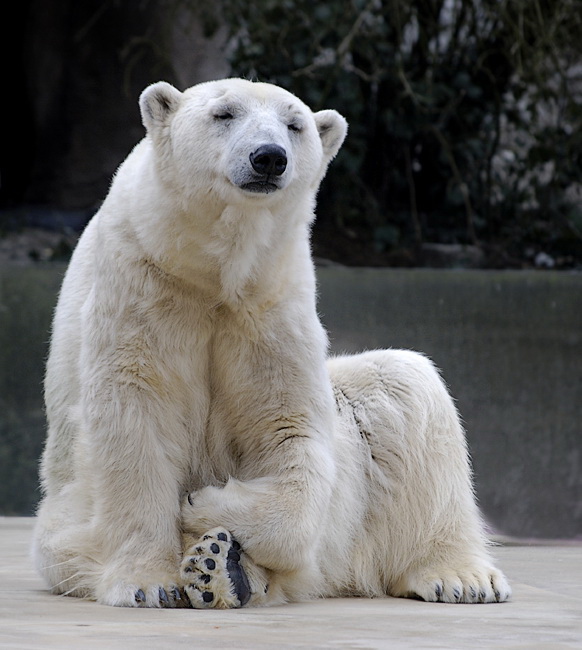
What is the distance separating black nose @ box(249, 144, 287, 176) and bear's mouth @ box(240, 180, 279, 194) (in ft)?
0.09

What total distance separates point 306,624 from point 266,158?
102 centimetres

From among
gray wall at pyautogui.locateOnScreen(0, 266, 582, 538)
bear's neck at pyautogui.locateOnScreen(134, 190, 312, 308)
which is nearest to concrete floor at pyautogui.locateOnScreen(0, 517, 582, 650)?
bear's neck at pyautogui.locateOnScreen(134, 190, 312, 308)

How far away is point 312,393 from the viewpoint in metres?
2.88

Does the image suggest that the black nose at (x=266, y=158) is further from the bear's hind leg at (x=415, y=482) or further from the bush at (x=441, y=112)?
the bush at (x=441, y=112)

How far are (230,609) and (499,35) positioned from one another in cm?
565

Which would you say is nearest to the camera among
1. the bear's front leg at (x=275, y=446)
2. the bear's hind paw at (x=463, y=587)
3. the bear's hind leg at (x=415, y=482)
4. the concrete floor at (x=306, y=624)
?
the concrete floor at (x=306, y=624)

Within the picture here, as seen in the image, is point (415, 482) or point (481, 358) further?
point (481, 358)

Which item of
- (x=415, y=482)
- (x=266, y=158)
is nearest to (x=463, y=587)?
(x=415, y=482)

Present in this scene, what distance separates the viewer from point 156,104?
2.98m

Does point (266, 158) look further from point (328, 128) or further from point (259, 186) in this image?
point (328, 128)

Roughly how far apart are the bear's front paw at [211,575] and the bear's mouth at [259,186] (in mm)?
781

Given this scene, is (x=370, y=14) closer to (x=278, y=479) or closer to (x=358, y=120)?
(x=358, y=120)

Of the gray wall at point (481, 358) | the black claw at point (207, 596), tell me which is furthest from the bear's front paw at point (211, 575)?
the gray wall at point (481, 358)

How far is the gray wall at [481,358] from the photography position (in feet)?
19.7
